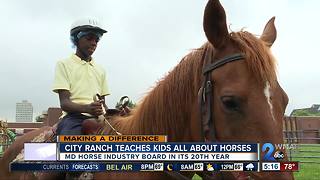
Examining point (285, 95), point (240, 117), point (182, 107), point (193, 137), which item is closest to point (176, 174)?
point (193, 137)

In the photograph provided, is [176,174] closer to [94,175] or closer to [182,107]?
[182,107]

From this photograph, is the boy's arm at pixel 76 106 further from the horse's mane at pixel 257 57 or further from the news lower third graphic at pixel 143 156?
the horse's mane at pixel 257 57

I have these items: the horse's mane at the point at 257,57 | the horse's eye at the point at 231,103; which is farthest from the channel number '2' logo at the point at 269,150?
the horse's mane at the point at 257,57

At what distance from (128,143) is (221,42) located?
41.6 inches

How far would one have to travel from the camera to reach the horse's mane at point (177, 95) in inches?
117

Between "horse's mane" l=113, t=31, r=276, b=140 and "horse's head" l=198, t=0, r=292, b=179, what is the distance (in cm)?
1

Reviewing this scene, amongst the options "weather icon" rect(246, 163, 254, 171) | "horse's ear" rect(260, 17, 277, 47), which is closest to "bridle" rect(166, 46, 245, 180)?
"weather icon" rect(246, 163, 254, 171)

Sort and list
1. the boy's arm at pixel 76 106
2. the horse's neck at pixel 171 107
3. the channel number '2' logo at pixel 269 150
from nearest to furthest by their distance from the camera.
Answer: the channel number '2' logo at pixel 269 150, the horse's neck at pixel 171 107, the boy's arm at pixel 76 106

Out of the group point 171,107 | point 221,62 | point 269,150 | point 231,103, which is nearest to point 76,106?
point 171,107

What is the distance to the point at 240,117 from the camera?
8.80 ft

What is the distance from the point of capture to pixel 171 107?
3.31 m

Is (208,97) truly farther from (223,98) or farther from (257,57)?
(257,57)

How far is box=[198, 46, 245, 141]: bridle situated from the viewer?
113 inches

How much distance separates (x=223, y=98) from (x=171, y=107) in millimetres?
660
